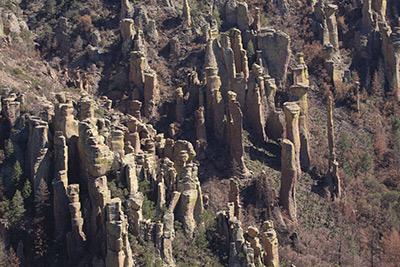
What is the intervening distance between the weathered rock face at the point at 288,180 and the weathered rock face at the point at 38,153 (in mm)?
22657

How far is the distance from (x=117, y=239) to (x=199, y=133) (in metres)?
26.4

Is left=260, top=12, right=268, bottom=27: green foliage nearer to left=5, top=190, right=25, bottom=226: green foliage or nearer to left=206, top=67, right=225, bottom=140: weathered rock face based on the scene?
left=206, top=67, right=225, bottom=140: weathered rock face

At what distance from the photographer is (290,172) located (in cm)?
5922

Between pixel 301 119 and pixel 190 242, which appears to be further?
pixel 301 119

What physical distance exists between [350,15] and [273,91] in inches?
921

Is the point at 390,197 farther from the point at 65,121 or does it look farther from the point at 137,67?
the point at 65,121

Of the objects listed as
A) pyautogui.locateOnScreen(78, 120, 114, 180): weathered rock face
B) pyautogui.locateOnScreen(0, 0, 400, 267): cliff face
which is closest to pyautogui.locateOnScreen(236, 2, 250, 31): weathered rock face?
pyautogui.locateOnScreen(0, 0, 400, 267): cliff face

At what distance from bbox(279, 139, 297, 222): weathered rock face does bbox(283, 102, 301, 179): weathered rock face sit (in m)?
4.32

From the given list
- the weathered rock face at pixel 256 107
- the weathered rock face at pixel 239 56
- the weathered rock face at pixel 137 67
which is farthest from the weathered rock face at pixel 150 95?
the weathered rock face at pixel 256 107

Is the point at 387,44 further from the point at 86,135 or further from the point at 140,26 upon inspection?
the point at 86,135

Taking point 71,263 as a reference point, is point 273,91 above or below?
above

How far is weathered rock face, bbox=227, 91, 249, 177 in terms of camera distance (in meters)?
62.5

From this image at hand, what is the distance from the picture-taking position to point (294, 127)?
64250 millimetres

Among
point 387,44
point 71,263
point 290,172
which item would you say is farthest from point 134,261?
point 387,44
